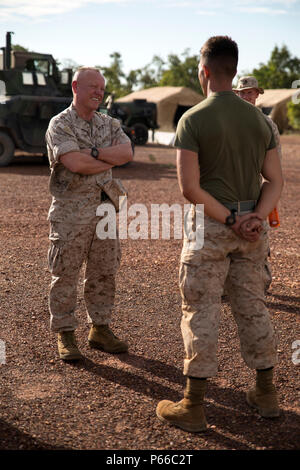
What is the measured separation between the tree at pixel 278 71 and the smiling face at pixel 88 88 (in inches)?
1741

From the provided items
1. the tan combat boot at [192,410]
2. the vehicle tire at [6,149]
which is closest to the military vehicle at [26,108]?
the vehicle tire at [6,149]

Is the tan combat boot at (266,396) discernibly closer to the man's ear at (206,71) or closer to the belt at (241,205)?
the belt at (241,205)

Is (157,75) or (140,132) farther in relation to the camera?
(157,75)

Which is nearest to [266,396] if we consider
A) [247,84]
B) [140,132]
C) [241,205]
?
[241,205]

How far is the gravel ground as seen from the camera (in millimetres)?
2996

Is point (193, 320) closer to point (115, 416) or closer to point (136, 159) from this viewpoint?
point (115, 416)

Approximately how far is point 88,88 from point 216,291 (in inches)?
60.6

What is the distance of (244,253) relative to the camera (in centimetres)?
304

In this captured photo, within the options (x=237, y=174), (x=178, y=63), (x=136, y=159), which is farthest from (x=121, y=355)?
(x=178, y=63)

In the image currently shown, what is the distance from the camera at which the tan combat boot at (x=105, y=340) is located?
404 centimetres

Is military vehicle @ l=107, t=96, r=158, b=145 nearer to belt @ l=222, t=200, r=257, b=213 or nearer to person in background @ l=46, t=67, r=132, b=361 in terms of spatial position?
person in background @ l=46, t=67, r=132, b=361

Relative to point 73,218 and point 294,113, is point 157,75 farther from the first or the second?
point 73,218

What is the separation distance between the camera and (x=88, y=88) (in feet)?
12.1
